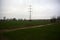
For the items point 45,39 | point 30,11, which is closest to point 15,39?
point 45,39

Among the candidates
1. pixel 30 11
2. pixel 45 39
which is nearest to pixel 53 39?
pixel 45 39

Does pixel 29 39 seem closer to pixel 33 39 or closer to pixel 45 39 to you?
pixel 33 39

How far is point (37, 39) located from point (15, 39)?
1848 mm

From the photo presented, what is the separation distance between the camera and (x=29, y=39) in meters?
9.19

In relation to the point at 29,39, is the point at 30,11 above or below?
above

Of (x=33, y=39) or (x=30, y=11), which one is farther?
(x=30, y=11)

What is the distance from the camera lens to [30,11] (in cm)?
4834

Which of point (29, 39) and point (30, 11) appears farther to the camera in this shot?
point (30, 11)

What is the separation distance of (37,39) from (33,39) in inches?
13.9

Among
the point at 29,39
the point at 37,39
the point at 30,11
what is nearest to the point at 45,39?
the point at 37,39

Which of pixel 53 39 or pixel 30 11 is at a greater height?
pixel 30 11

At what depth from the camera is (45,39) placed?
9484 mm

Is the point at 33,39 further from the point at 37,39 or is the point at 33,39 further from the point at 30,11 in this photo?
the point at 30,11

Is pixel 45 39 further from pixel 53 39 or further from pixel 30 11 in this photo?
pixel 30 11
